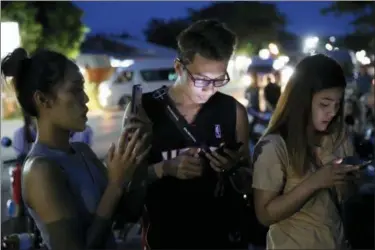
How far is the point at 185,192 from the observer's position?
2.74 metres

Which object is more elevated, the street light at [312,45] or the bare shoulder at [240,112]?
the street light at [312,45]

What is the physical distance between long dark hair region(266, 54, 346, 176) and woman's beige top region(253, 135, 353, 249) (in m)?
0.04

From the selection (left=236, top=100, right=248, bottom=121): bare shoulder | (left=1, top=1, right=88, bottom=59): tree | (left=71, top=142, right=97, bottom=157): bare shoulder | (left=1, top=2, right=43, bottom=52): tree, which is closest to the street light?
(left=236, top=100, right=248, bottom=121): bare shoulder

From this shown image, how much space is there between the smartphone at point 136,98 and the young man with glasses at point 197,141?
0.17m

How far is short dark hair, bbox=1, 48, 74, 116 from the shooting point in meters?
2.12

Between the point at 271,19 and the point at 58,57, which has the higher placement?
the point at 271,19

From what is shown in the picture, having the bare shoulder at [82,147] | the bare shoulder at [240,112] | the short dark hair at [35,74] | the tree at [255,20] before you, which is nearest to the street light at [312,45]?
the bare shoulder at [240,112]

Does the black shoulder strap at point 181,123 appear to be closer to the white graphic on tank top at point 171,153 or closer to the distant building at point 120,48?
the white graphic on tank top at point 171,153

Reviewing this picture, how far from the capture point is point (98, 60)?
2594 cm

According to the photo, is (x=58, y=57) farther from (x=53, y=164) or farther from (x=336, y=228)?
(x=336, y=228)

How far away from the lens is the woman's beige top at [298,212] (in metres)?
2.34

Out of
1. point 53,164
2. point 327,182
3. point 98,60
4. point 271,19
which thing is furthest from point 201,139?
point 271,19

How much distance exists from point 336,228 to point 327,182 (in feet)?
0.71

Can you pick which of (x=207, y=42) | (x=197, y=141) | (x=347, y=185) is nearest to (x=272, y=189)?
(x=347, y=185)
